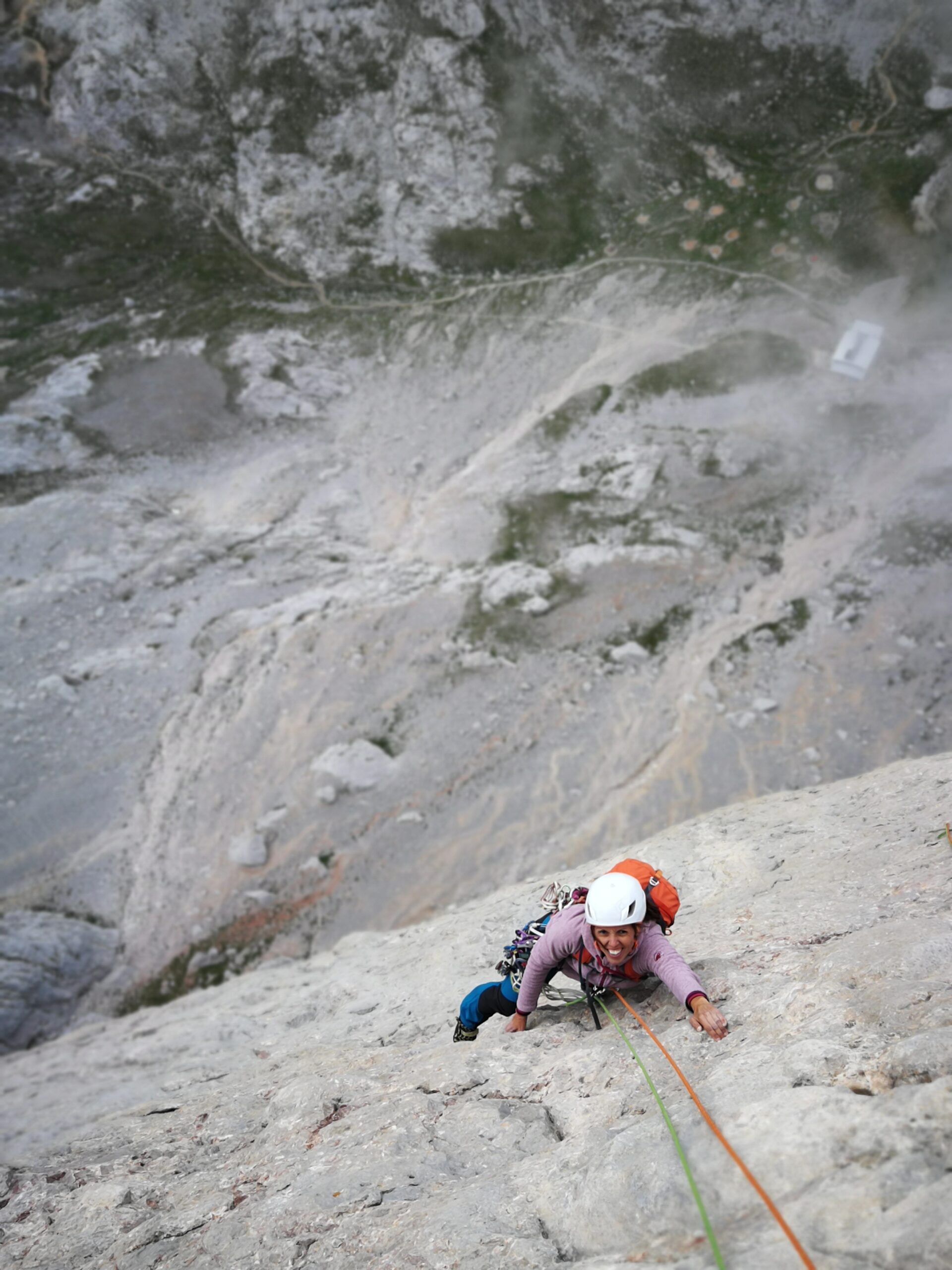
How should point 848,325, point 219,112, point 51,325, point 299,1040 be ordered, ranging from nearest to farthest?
point 299,1040
point 848,325
point 51,325
point 219,112

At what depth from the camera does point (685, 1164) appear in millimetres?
3922

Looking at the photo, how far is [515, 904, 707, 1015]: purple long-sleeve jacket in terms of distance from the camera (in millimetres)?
5258

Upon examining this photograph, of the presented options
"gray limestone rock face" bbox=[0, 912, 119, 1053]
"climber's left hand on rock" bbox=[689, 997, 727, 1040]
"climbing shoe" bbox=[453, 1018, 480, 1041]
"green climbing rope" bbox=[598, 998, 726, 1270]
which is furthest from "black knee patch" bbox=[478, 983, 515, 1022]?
"gray limestone rock face" bbox=[0, 912, 119, 1053]

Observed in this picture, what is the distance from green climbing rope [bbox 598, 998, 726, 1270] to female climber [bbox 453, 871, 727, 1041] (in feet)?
1.51

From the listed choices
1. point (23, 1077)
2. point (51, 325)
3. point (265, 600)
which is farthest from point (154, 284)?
point (23, 1077)

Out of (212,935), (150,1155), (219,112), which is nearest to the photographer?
(150,1155)

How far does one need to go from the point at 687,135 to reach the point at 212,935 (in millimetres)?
28596

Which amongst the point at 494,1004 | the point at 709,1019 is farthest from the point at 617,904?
the point at 494,1004

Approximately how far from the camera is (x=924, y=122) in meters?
22.5

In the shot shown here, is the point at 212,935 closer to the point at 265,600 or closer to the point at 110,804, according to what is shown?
the point at 110,804

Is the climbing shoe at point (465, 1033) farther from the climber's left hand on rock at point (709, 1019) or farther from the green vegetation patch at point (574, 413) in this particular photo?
the green vegetation patch at point (574, 413)

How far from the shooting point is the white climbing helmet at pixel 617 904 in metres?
5.16

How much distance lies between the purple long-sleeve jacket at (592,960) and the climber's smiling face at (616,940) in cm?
17

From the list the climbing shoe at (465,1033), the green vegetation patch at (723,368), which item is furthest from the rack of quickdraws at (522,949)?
the green vegetation patch at (723,368)
